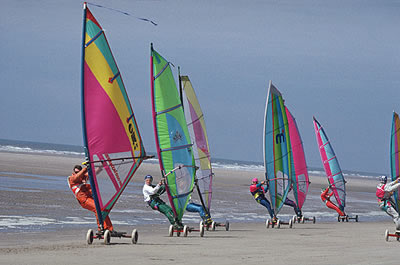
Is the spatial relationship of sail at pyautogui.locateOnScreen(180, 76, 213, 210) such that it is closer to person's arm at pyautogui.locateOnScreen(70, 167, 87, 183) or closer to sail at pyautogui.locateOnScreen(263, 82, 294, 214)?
sail at pyautogui.locateOnScreen(263, 82, 294, 214)

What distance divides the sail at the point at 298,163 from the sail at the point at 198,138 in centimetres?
444

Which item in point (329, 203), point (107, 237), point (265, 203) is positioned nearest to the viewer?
point (107, 237)

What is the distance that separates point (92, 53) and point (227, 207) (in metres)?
13.8

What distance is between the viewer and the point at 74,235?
540 inches

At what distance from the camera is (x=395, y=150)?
2006cm

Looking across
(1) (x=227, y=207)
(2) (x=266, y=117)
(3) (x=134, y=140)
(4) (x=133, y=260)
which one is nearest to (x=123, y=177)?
(3) (x=134, y=140)

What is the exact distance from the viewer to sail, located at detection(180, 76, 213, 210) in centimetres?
1736

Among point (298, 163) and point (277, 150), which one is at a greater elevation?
point (277, 150)

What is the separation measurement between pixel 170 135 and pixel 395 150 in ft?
27.8

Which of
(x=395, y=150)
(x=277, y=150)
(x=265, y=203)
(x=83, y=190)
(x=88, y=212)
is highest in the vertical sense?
(x=395, y=150)

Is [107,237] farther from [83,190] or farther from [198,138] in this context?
[198,138]

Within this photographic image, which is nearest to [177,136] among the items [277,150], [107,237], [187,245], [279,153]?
[187,245]

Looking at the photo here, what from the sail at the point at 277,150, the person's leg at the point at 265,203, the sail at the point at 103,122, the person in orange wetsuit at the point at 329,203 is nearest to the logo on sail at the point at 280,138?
the sail at the point at 277,150

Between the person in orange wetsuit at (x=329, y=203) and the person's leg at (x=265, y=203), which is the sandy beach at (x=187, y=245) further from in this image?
the person in orange wetsuit at (x=329, y=203)
